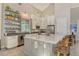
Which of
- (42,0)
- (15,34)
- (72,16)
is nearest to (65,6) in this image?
(72,16)

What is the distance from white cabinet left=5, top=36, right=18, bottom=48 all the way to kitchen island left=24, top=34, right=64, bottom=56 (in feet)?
0.39

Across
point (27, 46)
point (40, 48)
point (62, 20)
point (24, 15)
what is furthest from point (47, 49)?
point (24, 15)

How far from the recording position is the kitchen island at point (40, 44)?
1502 mm

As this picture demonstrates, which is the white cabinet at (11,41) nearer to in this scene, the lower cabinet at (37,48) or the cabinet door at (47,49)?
the lower cabinet at (37,48)

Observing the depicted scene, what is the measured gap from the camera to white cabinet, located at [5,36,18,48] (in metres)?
1.49

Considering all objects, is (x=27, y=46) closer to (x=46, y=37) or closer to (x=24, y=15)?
(x=46, y=37)

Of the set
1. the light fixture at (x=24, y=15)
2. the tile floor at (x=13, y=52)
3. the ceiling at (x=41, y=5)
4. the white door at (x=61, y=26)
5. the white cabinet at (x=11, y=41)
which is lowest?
the tile floor at (x=13, y=52)

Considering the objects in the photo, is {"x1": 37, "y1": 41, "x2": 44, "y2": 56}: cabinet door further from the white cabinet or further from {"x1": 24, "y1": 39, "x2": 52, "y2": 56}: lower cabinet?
the white cabinet

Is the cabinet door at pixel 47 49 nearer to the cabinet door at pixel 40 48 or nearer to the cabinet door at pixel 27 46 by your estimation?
the cabinet door at pixel 40 48

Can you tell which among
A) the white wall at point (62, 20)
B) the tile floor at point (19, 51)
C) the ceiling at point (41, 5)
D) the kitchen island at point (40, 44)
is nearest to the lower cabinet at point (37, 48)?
the kitchen island at point (40, 44)

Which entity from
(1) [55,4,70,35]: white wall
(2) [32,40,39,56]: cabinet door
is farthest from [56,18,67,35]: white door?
(2) [32,40,39,56]: cabinet door

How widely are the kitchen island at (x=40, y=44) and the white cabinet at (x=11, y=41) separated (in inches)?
4.6

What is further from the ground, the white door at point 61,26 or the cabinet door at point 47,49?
the white door at point 61,26

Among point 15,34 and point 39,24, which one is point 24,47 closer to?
point 15,34
